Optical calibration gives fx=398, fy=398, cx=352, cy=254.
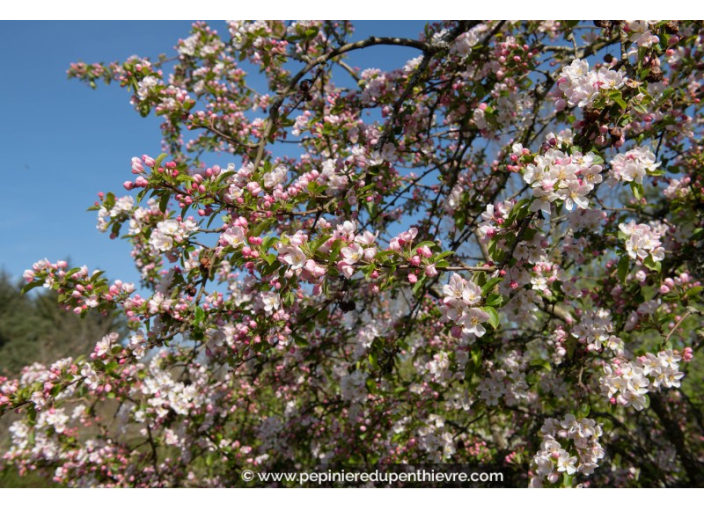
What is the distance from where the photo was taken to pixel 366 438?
3229mm

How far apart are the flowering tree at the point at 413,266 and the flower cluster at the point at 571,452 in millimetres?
10

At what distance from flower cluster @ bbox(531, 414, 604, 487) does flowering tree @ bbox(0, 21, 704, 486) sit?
1cm

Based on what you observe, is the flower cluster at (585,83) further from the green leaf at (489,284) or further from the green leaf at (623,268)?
the green leaf at (489,284)

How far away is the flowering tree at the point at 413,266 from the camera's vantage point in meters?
1.45

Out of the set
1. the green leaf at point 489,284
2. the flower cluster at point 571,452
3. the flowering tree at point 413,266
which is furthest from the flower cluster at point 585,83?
the flower cluster at point 571,452

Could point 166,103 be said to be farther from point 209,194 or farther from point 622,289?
point 622,289

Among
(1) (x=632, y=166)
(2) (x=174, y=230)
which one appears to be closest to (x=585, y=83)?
(1) (x=632, y=166)

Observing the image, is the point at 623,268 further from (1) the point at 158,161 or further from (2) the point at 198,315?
(1) the point at 158,161

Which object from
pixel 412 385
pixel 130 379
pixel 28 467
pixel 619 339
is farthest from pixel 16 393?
pixel 619 339

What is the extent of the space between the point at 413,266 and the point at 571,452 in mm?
1280

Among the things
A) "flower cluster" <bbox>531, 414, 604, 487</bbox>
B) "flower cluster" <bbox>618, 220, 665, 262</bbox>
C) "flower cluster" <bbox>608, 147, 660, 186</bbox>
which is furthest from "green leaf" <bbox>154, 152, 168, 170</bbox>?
"flower cluster" <bbox>531, 414, 604, 487</bbox>

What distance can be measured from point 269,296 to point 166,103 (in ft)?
5.25

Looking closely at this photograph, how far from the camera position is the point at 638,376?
1.74 m

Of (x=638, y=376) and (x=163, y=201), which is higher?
(x=163, y=201)
